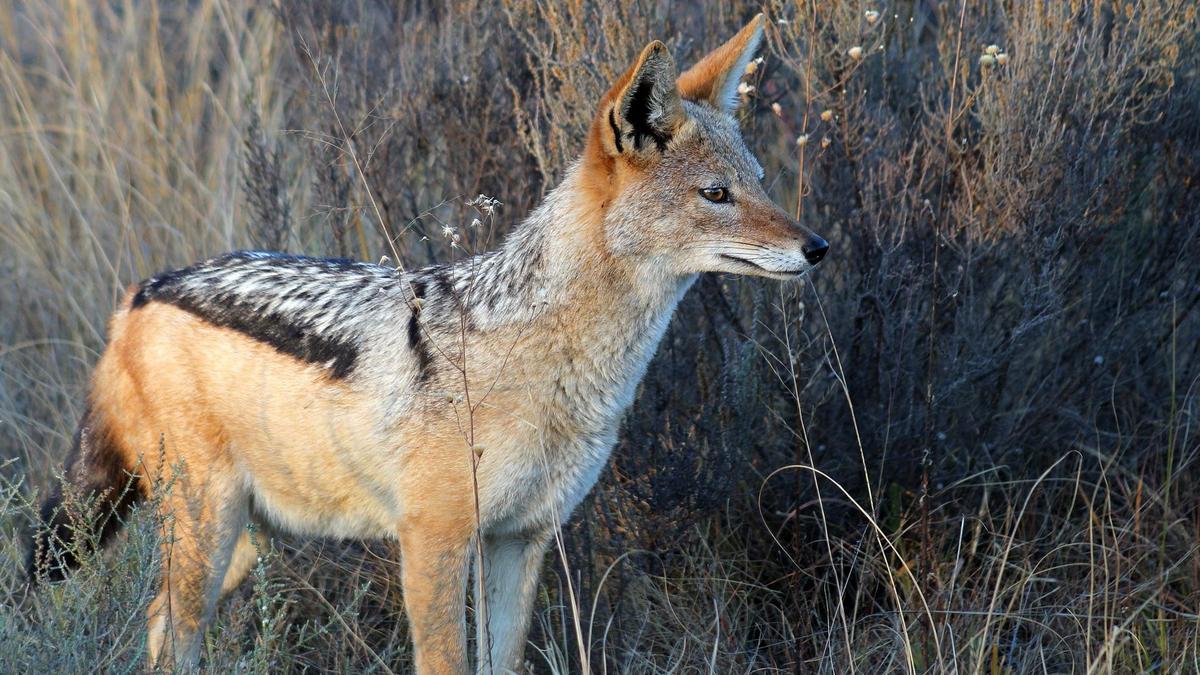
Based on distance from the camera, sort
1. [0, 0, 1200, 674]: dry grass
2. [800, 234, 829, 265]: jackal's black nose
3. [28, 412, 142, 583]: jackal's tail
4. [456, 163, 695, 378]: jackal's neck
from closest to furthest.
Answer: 1. [800, 234, 829, 265]: jackal's black nose
2. [456, 163, 695, 378]: jackal's neck
3. [28, 412, 142, 583]: jackal's tail
4. [0, 0, 1200, 674]: dry grass

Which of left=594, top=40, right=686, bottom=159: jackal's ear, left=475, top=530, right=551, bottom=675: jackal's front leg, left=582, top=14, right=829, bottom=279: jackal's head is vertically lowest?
left=475, top=530, right=551, bottom=675: jackal's front leg

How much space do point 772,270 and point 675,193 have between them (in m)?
0.38

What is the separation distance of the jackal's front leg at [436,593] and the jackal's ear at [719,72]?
1.61 metres

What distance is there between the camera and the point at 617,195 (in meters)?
3.54

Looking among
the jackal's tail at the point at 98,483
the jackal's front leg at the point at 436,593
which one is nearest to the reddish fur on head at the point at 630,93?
the jackal's front leg at the point at 436,593

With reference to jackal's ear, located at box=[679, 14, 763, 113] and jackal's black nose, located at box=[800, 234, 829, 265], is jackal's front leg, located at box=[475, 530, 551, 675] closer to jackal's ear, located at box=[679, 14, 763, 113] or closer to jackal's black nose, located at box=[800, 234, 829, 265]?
jackal's black nose, located at box=[800, 234, 829, 265]

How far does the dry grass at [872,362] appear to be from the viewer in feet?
13.8

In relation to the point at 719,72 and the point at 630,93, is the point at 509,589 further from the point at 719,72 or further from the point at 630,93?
the point at 719,72

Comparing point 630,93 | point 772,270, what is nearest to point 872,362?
point 772,270

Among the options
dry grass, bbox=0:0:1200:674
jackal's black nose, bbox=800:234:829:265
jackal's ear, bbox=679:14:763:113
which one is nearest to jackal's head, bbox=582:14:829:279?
jackal's black nose, bbox=800:234:829:265

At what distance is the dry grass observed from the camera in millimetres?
4219

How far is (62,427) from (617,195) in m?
3.26

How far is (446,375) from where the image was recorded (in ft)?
11.8

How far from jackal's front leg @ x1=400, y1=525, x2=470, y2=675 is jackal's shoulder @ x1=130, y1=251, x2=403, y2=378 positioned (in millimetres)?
649
